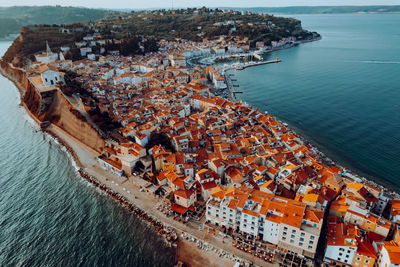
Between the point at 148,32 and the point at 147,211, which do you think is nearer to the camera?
the point at 147,211

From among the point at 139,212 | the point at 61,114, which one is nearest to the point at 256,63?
the point at 61,114

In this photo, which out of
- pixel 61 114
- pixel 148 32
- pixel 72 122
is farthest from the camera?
pixel 148 32

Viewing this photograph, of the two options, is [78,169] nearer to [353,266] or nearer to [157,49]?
[353,266]

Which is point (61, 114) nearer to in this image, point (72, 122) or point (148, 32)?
point (72, 122)

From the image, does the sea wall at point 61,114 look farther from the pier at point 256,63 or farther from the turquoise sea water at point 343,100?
the pier at point 256,63

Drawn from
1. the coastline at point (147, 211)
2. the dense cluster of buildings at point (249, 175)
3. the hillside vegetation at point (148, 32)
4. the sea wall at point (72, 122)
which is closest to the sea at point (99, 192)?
the coastline at point (147, 211)
